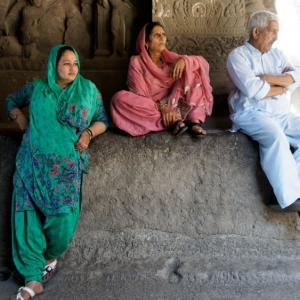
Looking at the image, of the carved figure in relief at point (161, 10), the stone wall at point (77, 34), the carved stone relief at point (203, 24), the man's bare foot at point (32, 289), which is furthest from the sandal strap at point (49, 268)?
the carved figure in relief at point (161, 10)

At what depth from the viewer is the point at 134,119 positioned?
9.96ft

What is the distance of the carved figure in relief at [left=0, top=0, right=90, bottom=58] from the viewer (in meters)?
4.61

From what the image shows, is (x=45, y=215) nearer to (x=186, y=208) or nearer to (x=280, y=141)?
(x=186, y=208)

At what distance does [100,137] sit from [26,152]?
1.73 ft

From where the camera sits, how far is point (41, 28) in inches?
183

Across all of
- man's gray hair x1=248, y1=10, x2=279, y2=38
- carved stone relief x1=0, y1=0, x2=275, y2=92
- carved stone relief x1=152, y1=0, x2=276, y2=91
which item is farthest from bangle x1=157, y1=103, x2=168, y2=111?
carved stone relief x1=0, y1=0, x2=275, y2=92

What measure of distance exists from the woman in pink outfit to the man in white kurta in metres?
0.24

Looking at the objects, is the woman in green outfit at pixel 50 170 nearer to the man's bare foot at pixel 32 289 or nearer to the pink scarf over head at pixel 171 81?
the man's bare foot at pixel 32 289

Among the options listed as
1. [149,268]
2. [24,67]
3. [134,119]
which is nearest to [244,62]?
[134,119]

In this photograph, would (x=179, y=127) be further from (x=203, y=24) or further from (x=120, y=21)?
(x=120, y=21)

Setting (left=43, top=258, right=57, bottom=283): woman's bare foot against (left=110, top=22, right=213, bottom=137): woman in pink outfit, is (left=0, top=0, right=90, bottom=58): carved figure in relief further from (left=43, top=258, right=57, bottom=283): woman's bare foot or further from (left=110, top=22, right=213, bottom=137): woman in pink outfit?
(left=43, top=258, right=57, bottom=283): woman's bare foot

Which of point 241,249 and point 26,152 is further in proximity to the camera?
point 241,249

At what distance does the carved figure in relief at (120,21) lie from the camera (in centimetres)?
452

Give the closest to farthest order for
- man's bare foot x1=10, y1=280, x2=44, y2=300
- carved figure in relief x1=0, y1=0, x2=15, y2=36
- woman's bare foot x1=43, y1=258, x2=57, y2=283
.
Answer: man's bare foot x1=10, y1=280, x2=44, y2=300
woman's bare foot x1=43, y1=258, x2=57, y2=283
carved figure in relief x1=0, y1=0, x2=15, y2=36
